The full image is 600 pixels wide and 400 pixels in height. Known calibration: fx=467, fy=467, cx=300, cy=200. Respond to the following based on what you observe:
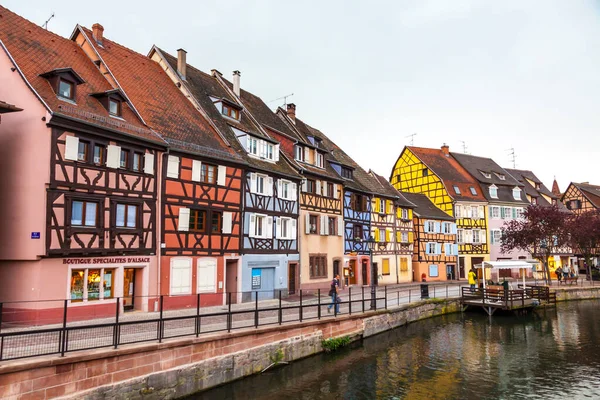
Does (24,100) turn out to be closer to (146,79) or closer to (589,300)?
(146,79)

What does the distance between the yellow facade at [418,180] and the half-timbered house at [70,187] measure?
3602cm

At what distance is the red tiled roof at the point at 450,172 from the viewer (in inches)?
1971

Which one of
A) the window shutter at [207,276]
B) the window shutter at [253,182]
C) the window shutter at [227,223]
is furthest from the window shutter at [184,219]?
the window shutter at [253,182]

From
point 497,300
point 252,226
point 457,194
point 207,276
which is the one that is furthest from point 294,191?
point 457,194

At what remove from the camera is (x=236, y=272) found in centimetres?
2436

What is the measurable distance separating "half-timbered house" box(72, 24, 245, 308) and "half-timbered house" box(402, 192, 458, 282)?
25.2m

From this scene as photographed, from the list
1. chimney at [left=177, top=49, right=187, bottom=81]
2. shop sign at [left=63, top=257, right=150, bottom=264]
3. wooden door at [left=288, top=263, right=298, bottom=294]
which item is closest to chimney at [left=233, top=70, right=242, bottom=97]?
chimney at [left=177, top=49, right=187, bottom=81]

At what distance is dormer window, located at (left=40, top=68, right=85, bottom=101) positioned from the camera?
1788cm


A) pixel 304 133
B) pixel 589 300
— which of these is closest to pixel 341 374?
pixel 304 133

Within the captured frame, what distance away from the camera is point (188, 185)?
21766 millimetres

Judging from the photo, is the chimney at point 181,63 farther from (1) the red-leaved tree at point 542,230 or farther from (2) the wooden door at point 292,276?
(1) the red-leaved tree at point 542,230

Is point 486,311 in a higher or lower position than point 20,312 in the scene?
lower

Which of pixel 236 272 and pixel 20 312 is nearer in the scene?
pixel 20 312

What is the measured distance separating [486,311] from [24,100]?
27.7m
